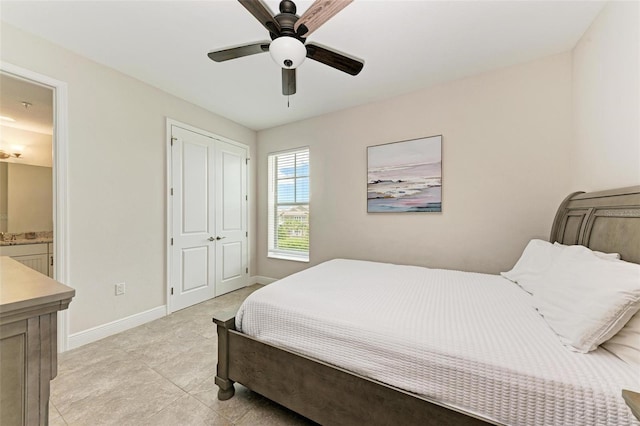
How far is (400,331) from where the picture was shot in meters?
1.21

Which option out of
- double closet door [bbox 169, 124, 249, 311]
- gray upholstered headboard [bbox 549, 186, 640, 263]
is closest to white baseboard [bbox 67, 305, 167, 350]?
double closet door [bbox 169, 124, 249, 311]

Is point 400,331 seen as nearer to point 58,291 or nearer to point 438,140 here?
point 58,291

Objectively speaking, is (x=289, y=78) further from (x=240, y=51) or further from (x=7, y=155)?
(x=7, y=155)

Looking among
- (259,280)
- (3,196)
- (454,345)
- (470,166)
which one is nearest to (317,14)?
(454,345)

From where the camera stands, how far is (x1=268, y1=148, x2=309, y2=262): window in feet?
12.7

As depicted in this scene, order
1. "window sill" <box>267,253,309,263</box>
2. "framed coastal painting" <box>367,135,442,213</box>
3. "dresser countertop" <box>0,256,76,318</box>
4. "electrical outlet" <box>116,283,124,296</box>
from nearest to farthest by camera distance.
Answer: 1. "dresser countertop" <box>0,256,76,318</box>
2. "electrical outlet" <box>116,283,124,296</box>
3. "framed coastal painting" <box>367,135,442,213</box>
4. "window sill" <box>267,253,309,263</box>

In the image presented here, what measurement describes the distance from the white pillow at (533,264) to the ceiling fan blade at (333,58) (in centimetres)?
195

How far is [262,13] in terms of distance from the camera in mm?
1361

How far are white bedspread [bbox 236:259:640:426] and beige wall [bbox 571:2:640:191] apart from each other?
41.4 inches

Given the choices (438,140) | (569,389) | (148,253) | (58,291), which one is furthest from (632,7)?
(148,253)

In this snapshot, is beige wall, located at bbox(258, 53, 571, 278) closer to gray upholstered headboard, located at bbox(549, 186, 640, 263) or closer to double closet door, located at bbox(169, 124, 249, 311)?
gray upholstered headboard, located at bbox(549, 186, 640, 263)

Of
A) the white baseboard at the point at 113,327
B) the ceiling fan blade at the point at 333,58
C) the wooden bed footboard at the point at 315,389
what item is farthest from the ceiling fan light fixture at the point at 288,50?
the white baseboard at the point at 113,327

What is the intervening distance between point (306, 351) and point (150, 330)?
2.14 meters

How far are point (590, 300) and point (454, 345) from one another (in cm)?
60
